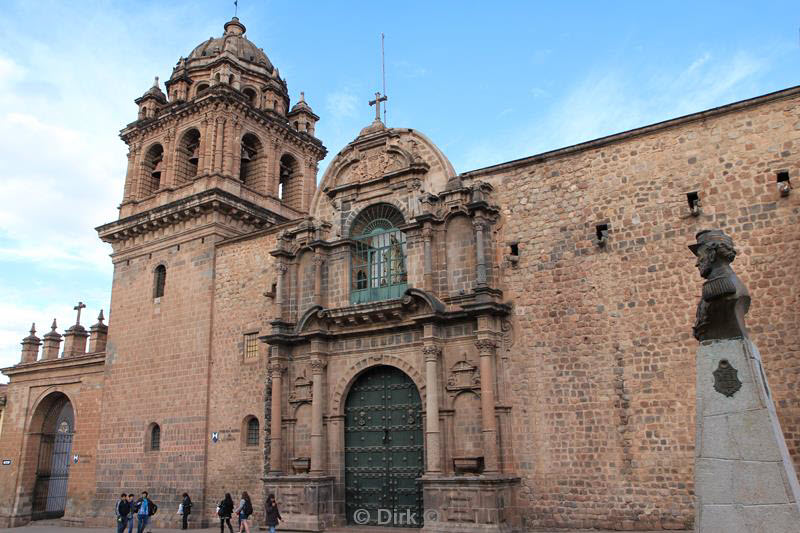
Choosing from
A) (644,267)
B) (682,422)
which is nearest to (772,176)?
(644,267)

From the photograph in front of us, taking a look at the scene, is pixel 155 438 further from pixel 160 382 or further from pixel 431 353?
pixel 431 353

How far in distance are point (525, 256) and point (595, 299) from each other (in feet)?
6.08

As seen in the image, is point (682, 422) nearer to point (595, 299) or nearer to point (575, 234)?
point (595, 299)

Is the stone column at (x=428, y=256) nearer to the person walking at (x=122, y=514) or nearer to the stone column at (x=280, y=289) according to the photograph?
the stone column at (x=280, y=289)

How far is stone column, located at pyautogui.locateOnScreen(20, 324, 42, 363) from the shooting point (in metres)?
27.4

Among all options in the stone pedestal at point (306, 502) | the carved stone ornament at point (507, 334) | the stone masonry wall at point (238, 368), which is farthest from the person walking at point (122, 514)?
the carved stone ornament at point (507, 334)

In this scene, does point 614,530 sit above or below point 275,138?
below

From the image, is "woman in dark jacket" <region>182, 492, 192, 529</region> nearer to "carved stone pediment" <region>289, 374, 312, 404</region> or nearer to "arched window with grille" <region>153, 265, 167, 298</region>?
"carved stone pediment" <region>289, 374, 312, 404</region>

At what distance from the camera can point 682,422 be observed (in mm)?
12414


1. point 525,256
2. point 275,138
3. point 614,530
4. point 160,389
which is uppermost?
point 275,138

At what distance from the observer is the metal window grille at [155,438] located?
67.1 feet

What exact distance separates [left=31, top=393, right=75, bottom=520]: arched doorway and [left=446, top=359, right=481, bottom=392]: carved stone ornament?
1700 cm

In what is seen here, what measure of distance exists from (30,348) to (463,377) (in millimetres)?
20561

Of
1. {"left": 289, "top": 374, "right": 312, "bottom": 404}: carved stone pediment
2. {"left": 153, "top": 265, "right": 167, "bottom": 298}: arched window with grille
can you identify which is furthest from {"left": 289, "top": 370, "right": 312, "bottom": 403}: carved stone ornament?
{"left": 153, "top": 265, "right": 167, "bottom": 298}: arched window with grille
